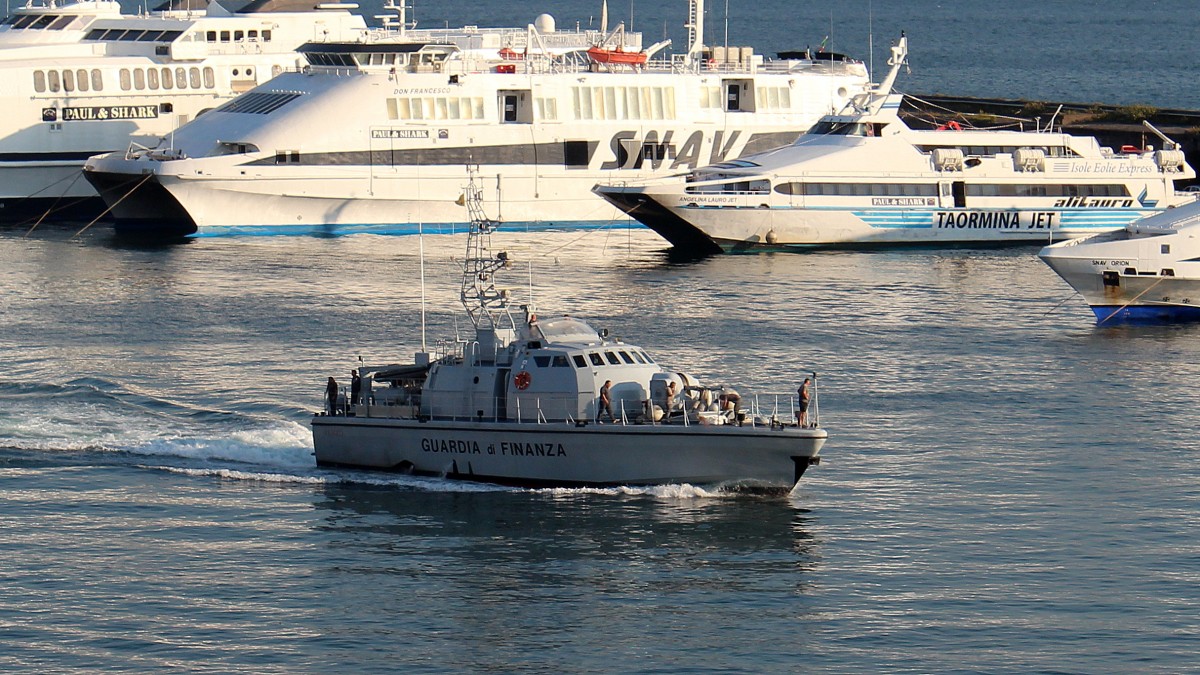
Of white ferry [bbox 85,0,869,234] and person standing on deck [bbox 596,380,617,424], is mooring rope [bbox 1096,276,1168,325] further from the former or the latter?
person standing on deck [bbox 596,380,617,424]

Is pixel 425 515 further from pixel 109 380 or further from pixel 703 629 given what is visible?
pixel 109 380

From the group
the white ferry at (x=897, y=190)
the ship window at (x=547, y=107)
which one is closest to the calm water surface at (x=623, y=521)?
the white ferry at (x=897, y=190)

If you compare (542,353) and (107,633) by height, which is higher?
(542,353)

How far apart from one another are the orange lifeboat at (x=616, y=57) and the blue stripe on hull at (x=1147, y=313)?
30906 mm

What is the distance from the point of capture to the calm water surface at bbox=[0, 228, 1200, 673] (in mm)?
33094

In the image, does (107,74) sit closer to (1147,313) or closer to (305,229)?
(305,229)

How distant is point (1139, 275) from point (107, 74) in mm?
48067

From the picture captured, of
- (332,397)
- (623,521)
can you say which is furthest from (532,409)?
(332,397)

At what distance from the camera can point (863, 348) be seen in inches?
2250

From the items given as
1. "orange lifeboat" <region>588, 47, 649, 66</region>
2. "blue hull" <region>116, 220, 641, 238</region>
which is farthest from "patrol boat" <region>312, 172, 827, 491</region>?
"orange lifeboat" <region>588, 47, 649, 66</region>

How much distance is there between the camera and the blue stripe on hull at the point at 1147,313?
64.8m

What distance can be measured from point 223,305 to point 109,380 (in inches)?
499

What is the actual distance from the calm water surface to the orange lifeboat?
92.2 feet

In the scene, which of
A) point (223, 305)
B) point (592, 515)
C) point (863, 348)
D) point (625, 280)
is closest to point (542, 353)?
point (592, 515)
